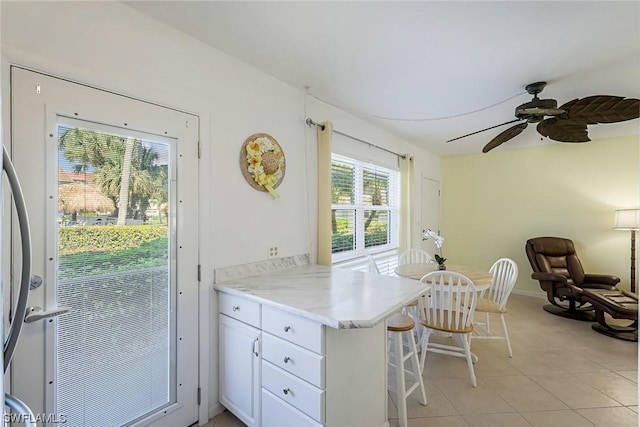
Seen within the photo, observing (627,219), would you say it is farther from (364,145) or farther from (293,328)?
(293,328)

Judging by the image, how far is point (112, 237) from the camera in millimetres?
1489

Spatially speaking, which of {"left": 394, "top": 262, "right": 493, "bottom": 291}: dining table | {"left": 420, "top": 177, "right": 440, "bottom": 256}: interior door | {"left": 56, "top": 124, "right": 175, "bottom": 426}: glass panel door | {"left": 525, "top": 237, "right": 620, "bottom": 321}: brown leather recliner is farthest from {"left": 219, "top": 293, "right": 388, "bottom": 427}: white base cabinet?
{"left": 420, "top": 177, "right": 440, "bottom": 256}: interior door

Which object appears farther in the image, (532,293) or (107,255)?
(532,293)

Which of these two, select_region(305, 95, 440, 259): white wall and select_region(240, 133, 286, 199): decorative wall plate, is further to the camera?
select_region(305, 95, 440, 259): white wall

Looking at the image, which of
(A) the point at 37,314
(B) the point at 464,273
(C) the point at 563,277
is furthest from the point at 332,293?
(C) the point at 563,277

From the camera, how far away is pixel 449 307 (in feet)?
7.27

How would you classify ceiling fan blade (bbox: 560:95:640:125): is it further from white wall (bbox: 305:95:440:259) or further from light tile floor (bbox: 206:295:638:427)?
light tile floor (bbox: 206:295:638:427)

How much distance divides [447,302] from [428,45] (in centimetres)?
186

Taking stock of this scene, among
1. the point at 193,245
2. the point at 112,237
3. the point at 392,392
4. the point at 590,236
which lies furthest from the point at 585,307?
the point at 112,237

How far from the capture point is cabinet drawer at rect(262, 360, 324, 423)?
4.33 feet

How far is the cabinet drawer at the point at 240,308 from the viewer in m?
1.64

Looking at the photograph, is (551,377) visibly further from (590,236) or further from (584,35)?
(590,236)

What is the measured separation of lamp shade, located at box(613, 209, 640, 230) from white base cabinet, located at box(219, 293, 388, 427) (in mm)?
4219

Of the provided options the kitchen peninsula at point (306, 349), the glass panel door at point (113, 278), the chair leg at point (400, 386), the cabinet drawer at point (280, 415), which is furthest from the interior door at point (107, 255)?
the chair leg at point (400, 386)
